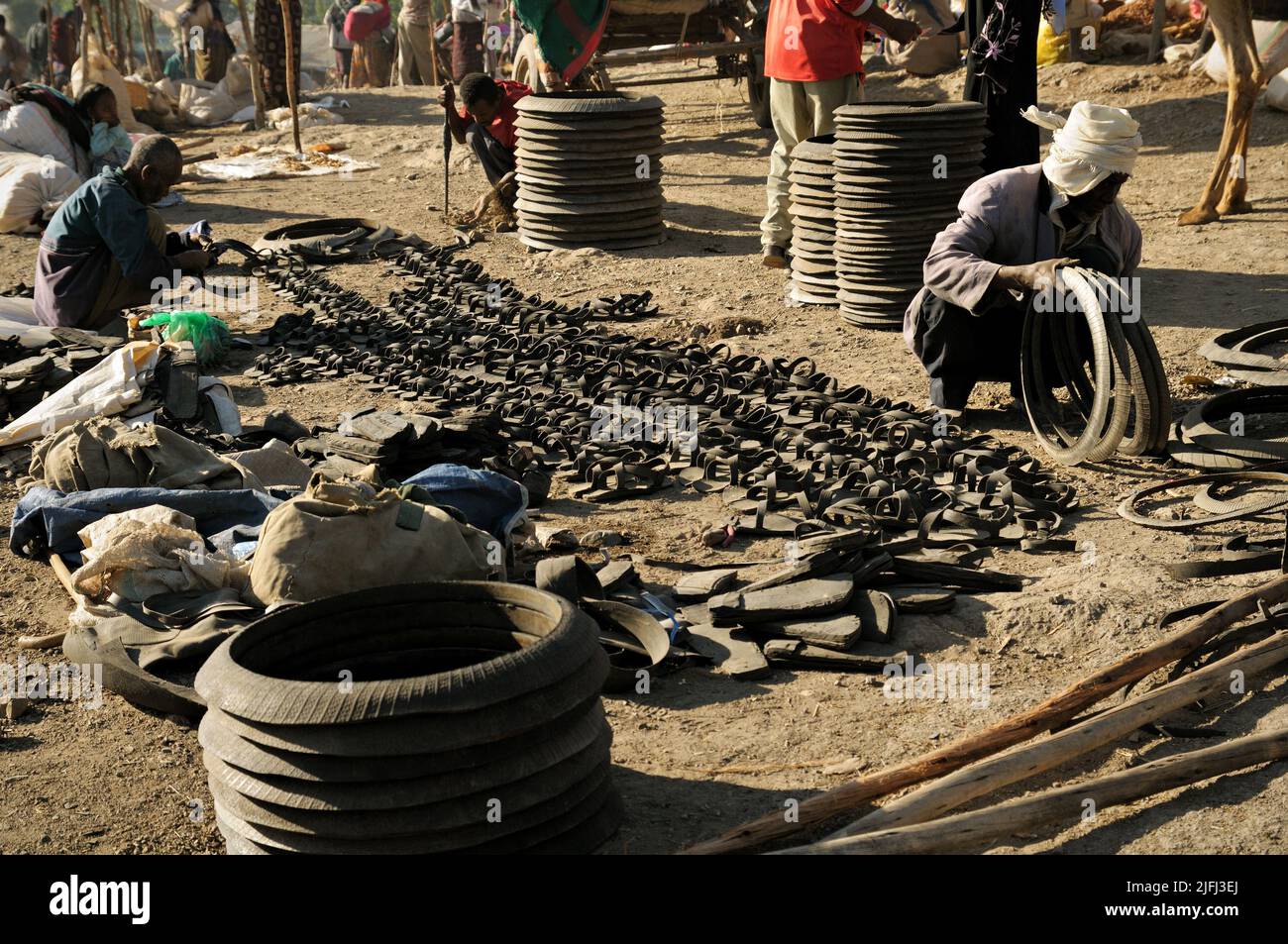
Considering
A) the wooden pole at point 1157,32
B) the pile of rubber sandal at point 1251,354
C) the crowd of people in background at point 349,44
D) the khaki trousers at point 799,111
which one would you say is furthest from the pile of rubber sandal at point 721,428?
the crowd of people in background at point 349,44

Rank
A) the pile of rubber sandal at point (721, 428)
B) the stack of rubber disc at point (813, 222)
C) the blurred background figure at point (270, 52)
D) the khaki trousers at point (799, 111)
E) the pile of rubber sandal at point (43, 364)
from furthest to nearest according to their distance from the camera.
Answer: the blurred background figure at point (270, 52) → the khaki trousers at point (799, 111) → the stack of rubber disc at point (813, 222) → the pile of rubber sandal at point (43, 364) → the pile of rubber sandal at point (721, 428)

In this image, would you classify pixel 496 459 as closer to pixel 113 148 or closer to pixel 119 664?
pixel 119 664

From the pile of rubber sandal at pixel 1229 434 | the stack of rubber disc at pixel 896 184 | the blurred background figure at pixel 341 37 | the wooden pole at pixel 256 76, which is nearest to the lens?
the pile of rubber sandal at pixel 1229 434

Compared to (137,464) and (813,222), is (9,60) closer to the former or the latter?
(813,222)

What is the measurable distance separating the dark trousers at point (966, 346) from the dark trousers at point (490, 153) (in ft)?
19.4

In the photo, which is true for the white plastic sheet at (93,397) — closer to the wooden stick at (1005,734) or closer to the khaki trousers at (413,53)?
the wooden stick at (1005,734)

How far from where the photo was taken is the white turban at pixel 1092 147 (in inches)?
233

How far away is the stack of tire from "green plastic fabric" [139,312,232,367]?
16.9ft

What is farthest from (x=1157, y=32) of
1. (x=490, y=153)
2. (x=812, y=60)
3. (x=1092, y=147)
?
(x=1092, y=147)

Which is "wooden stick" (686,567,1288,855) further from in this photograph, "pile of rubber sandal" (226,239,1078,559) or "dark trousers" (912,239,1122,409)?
"dark trousers" (912,239,1122,409)

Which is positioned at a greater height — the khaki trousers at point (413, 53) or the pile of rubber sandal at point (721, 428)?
the khaki trousers at point (413, 53)

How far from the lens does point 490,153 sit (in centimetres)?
1171

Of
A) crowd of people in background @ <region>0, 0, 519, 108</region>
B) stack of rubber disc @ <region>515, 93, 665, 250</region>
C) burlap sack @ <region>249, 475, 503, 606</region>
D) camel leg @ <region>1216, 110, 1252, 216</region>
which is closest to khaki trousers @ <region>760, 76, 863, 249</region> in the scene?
stack of rubber disc @ <region>515, 93, 665, 250</region>

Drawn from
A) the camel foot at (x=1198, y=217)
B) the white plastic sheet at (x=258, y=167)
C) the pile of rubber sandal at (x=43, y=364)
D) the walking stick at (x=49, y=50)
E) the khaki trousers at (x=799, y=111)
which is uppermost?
the walking stick at (x=49, y=50)
